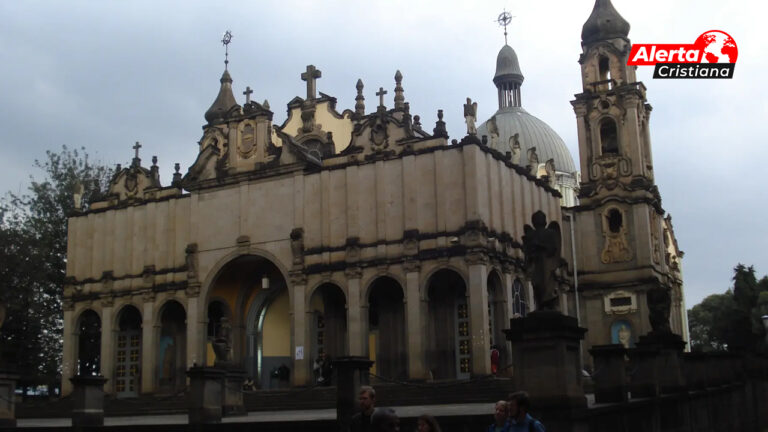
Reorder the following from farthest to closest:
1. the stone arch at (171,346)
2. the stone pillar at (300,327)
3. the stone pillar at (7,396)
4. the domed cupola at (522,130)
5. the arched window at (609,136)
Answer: the domed cupola at (522,130) < the arched window at (609,136) < the stone arch at (171,346) < the stone pillar at (300,327) < the stone pillar at (7,396)

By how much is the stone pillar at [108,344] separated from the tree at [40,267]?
4.31 metres

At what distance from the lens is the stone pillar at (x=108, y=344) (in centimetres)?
4172

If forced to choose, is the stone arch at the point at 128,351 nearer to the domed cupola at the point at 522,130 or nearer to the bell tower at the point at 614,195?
the bell tower at the point at 614,195

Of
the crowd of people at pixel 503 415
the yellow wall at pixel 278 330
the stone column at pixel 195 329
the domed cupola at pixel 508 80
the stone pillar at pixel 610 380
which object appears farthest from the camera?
the domed cupola at pixel 508 80

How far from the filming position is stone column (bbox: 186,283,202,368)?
129ft

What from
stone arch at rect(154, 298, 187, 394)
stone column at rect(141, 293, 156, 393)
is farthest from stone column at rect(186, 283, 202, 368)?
stone column at rect(141, 293, 156, 393)

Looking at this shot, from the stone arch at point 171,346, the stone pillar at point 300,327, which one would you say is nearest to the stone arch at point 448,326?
the stone pillar at point 300,327

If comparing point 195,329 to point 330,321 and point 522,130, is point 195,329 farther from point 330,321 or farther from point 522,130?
point 522,130

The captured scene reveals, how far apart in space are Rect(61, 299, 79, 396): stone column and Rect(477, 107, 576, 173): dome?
40.5 metres

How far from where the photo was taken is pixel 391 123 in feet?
121

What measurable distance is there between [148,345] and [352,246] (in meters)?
11.3

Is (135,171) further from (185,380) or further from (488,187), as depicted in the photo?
(488,187)

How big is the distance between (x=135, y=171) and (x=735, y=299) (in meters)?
46.9

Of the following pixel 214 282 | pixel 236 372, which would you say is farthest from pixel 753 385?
pixel 214 282
